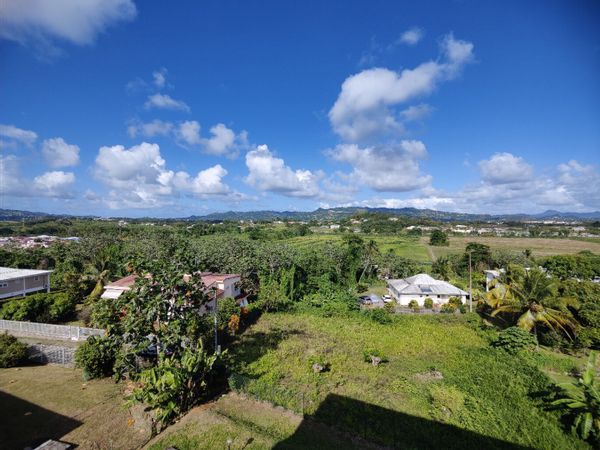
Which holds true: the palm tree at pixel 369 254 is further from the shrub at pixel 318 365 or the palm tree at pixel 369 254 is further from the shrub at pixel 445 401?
the shrub at pixel 445 401

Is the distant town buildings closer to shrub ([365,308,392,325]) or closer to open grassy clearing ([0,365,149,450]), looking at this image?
open grassy clearing ([0,365,149,450])

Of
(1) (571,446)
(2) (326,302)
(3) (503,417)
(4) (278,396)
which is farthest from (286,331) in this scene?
(1) (571,446)

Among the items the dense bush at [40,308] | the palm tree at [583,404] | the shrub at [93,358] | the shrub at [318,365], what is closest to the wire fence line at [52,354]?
the shrub at [93,358]

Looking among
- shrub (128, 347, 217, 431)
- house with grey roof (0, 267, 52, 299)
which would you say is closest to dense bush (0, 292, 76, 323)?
house with grey roof (0, 267, 52, 299)

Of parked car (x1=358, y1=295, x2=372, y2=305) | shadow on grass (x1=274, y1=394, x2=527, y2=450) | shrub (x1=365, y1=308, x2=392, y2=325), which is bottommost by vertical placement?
parked car (x1=358, y1=295, x2=372, y2=305)

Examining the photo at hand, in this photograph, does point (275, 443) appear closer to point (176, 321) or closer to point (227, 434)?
point (227, 434)

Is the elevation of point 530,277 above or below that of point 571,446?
above
